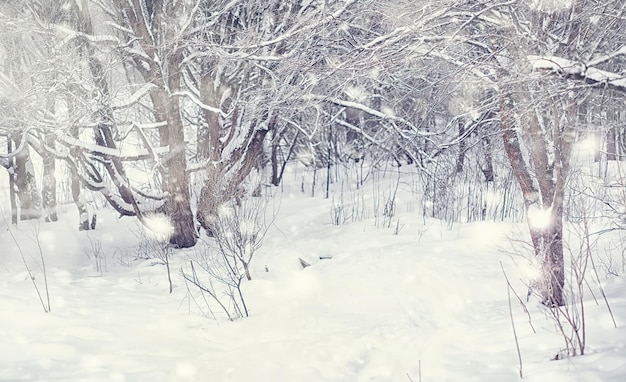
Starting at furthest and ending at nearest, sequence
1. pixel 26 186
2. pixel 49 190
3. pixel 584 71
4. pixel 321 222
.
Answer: pixel 49 190
pixel 26 186
pixel 321 222
pixel 584 71

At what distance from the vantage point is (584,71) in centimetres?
405

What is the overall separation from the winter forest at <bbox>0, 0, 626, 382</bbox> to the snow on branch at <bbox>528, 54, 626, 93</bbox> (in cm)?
2

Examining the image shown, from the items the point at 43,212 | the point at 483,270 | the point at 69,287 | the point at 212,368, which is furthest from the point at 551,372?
the point at 43,212

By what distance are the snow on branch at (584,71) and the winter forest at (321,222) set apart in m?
0.02

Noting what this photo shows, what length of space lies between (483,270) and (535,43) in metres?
3.81

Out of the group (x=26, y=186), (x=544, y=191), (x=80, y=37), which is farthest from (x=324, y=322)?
(x=26, y=186)

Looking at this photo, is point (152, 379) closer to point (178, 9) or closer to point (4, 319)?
point (4, 319)

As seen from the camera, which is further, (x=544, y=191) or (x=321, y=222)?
(x=321, y=222)

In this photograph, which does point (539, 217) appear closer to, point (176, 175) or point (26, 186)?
point (176, 175)

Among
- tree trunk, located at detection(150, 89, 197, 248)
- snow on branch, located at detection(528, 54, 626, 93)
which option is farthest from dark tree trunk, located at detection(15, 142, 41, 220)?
snow on branch, located at detection(528, 54, 626, 93)

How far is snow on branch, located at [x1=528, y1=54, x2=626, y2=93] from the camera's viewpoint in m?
3.92

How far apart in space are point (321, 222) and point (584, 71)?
9.09m

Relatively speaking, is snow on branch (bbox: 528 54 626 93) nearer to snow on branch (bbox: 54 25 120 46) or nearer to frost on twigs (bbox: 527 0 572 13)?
frost on twigs (bbox: 527 0 572 13)

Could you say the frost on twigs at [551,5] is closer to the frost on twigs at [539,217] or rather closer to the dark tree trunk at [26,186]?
the frost on twigs at [539,217]
